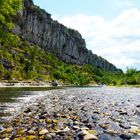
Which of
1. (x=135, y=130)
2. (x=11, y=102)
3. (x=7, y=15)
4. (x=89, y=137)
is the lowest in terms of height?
(x=89, y=137)

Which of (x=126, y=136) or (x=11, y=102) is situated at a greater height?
(x=11, y=102)

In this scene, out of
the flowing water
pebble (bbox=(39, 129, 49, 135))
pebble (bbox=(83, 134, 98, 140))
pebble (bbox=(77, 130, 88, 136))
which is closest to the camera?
pebble (bbox=(83, 134, 98, 140))

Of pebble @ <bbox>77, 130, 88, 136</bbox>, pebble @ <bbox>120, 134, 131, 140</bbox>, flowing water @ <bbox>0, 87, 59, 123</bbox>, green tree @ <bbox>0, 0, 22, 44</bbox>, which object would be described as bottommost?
pebble @ <bbox>120, 134, 131, 140</bbox>

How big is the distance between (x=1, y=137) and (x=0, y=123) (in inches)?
162

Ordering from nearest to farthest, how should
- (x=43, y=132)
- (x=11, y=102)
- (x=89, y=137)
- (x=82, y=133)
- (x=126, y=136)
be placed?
(x=89, y=137) < (x=126, y=136) < (x=82, y=133) < (x=43, y=132) < (x=11, y=102)

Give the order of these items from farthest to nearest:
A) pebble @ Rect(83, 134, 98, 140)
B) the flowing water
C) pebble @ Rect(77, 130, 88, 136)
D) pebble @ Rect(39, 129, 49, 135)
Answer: the flowing water, pebble @ Rect(39, 129, 49, 135), pebble @ Rect(77, 130, 88, 136), pebble @ Rect(83, 134, 98, 140)

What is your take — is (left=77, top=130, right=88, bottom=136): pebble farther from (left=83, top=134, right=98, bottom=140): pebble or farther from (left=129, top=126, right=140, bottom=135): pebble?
(left=129, top=126, right=140, bottom=135): pebble

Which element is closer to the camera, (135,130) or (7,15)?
(135,130)

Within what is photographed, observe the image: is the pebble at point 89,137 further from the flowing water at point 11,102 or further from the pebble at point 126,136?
the flowing water at point 11,102

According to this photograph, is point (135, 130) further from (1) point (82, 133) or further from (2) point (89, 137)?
(2) point (89, 137)

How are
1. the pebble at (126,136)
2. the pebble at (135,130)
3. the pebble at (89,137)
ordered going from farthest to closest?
the pebble at (135,130) < the pebble at (126,136) < the pebble at (89,137)

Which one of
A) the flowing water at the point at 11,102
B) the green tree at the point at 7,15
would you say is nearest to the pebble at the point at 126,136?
the flowing water at the point at 11,102

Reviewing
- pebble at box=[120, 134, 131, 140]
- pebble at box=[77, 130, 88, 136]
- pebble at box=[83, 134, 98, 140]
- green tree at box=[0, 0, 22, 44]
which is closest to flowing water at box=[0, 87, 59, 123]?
pebble at box=[77, 130, 88, 136]

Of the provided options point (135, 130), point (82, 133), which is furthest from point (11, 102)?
point (135, 130)
